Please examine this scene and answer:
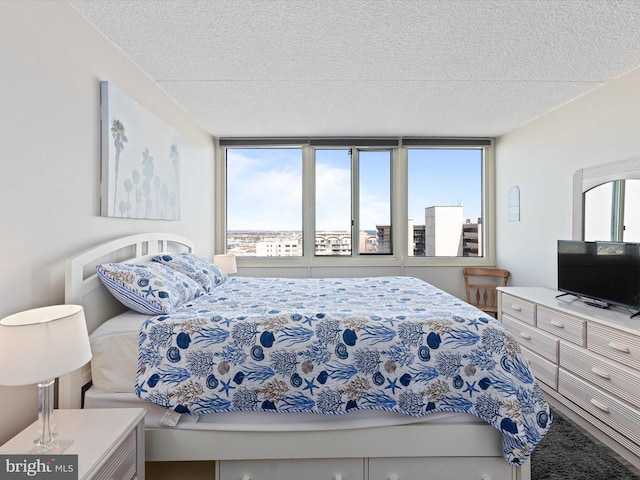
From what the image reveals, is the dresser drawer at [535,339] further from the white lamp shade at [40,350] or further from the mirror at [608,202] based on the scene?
the white lamp shade at [40,350]

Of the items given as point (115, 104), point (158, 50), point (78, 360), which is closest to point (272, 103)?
point (158, 50)

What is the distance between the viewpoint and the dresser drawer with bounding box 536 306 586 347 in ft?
7.53

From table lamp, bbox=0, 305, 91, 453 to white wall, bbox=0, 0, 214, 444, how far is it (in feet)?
1.06

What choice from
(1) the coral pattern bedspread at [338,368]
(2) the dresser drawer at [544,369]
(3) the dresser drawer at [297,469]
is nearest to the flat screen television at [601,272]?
(2) the dresser drawer at [544,369]

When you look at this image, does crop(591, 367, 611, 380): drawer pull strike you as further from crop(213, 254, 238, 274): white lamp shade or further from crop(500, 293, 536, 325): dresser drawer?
crop(213, 254, 238, 274): white lamp shade

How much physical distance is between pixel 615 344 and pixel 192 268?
9.23 feet

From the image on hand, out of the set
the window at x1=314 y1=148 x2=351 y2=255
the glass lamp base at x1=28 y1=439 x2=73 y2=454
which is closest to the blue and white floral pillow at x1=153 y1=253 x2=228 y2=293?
the glass lamp base at x1=28 y1=439 x2=73 y2=454

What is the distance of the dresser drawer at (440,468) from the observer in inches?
64.1

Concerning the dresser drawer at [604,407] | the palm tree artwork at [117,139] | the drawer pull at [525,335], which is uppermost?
the palm tree artwork at [117,139]

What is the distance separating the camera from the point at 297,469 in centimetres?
166

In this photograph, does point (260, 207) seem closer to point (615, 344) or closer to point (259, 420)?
point (259, 420)

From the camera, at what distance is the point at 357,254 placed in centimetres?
450

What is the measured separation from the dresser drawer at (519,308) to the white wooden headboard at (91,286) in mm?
3058

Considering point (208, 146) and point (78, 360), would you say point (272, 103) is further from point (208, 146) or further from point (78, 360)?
point (78, 360)
